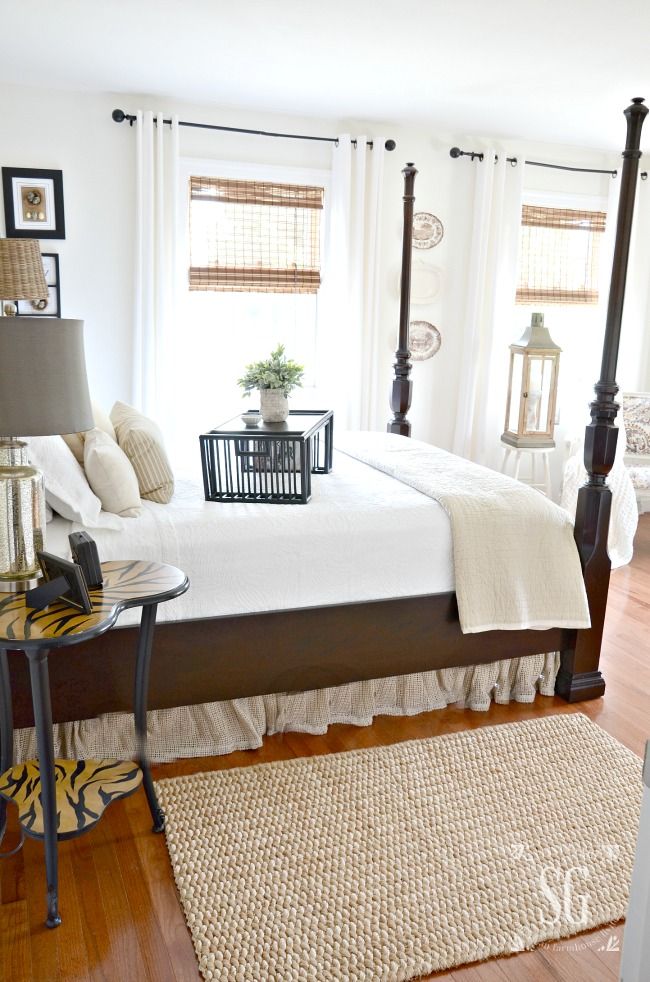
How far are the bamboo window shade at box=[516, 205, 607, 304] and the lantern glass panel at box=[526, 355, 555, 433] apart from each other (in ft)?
2.93

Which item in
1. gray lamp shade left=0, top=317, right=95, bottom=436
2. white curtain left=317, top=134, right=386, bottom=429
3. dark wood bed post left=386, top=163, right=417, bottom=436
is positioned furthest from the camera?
white curtain left=317, top=134, right=386, bottom=429

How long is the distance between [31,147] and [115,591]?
3594 mm

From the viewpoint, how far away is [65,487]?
2195 millimetres

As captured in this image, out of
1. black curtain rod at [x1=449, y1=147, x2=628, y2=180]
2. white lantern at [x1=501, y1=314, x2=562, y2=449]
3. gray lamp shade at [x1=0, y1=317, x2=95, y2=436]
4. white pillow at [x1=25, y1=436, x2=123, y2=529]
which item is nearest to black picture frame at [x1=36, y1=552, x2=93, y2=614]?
gray lamp shade at [x1=0, y1=317, x2=95, y2=436]

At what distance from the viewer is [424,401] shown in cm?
564

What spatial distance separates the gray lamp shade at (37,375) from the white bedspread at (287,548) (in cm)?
51

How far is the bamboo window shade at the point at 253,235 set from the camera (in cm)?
485

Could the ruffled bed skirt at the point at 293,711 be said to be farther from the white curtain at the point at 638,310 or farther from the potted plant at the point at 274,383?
the white curtain at the point at 638,310

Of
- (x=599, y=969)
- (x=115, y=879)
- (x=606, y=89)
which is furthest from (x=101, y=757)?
(x=606, y=89)

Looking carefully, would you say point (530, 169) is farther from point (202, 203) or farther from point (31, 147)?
point (31, 147)

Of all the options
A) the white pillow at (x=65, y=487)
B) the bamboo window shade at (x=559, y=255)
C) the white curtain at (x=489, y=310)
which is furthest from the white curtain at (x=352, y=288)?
the white pillow at (x=65, y=487)

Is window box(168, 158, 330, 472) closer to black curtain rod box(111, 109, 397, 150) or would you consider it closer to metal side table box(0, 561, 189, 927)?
black curtain rod box(111, 109, 397, 150)

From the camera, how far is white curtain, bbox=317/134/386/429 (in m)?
5.00

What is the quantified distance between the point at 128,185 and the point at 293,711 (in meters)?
3.44
